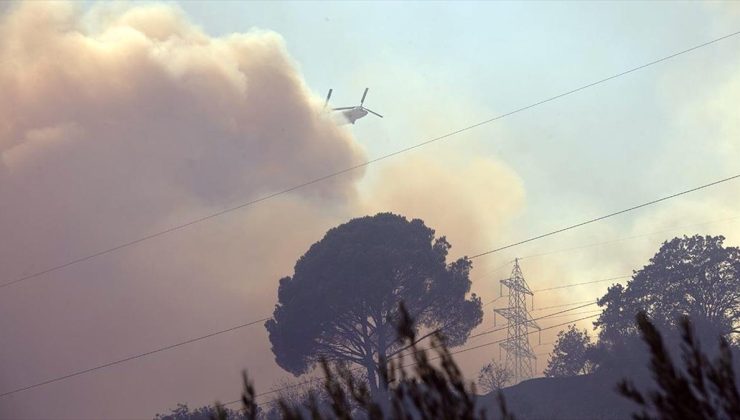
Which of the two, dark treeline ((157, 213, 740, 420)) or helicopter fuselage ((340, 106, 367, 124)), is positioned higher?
helicopter fuselage ((340, 106, 367, 124))

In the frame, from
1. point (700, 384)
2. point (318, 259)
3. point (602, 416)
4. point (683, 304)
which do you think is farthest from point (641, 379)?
point (700, 384)

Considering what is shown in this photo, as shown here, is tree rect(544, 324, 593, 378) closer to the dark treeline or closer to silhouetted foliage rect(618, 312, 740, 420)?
the dark treeline

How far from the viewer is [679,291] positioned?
345ft

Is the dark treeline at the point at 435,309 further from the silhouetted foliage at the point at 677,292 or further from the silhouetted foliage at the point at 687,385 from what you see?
the silhouetted foliage at the point at 687,385

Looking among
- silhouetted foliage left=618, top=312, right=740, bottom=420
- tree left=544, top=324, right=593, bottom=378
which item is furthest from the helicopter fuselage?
silhouetted foliage left=618, top=312, right=740, bottom=420

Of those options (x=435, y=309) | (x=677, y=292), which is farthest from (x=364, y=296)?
(x=677, y=292)

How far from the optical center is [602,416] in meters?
81.4

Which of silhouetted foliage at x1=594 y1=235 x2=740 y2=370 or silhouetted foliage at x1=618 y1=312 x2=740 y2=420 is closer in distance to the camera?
silhouetted foliage at x1=618 y1=312 x2=740 y2=420

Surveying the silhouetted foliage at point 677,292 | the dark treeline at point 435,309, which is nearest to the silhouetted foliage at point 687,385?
the dark treeline at point 435,309

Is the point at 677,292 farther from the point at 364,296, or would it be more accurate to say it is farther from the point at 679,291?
the point at 364,296

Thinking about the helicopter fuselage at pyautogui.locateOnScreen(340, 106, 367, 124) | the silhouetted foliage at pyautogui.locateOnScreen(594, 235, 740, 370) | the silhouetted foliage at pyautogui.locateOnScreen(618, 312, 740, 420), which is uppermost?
the helicopter fuselage at pyautogui.locateOnScreen(340, 106, 367, 124)

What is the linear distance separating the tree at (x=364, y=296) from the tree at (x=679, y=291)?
17.4 meters

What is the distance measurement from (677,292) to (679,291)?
0.91 feet

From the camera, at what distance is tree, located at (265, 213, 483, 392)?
97500 mm
